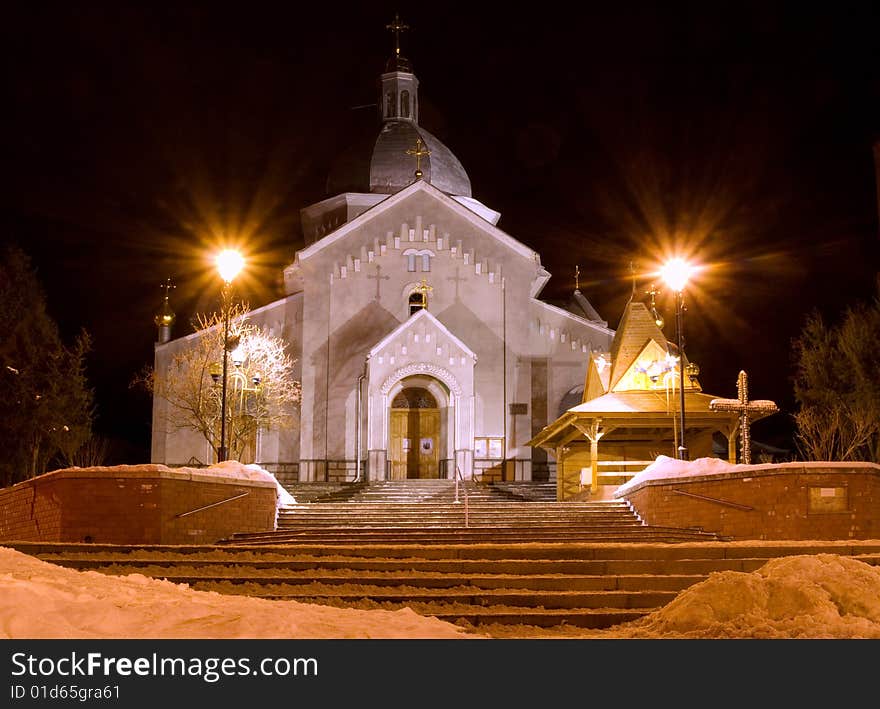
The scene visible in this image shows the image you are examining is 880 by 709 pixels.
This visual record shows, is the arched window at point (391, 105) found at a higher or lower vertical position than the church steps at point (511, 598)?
higher

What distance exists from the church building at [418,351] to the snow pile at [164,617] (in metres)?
21.7

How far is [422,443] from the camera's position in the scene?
32.2 meters

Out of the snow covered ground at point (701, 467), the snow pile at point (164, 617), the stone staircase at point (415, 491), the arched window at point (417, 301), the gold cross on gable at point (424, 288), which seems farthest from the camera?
the gold cross on gable at point (424, 288)

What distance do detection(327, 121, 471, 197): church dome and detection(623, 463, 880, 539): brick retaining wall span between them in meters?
24.5

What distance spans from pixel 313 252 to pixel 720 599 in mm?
26193

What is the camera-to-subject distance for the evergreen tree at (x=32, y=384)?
31859mm

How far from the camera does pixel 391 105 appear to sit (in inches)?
1699

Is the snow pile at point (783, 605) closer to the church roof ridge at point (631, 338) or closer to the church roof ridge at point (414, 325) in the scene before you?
the church roof ridge at point (631, 338)

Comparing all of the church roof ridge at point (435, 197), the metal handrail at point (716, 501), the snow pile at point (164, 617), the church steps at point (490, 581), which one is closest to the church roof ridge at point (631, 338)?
the church roof ridge at point (435, 197)

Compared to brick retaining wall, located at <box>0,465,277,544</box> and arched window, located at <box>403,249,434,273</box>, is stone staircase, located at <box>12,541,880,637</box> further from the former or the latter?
arched window, located at <box>403,249,434,273</box>

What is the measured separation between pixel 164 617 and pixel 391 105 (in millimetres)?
37410

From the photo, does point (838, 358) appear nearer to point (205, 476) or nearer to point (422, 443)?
point (422, 443)

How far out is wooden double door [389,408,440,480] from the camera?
32094 millimetres
